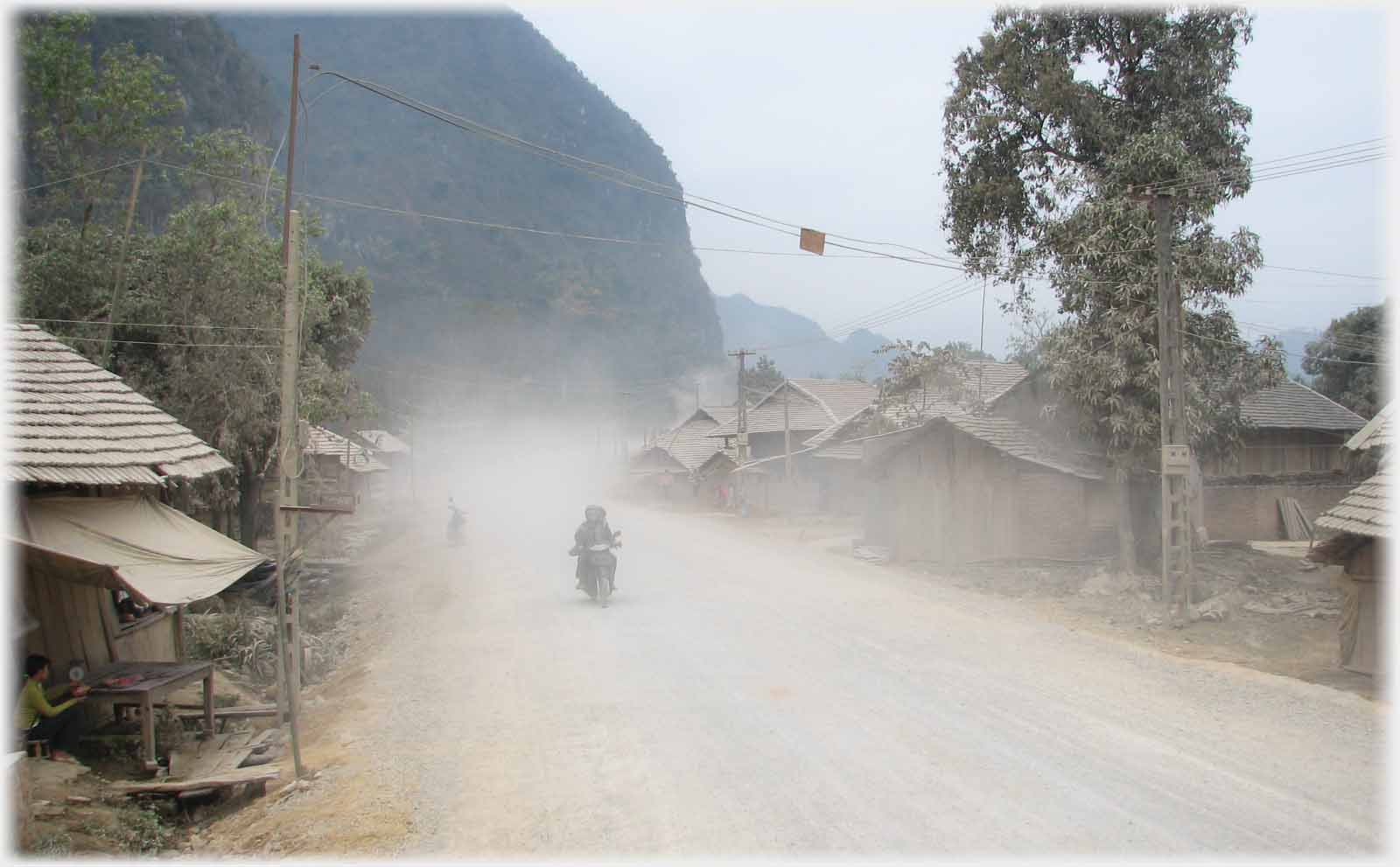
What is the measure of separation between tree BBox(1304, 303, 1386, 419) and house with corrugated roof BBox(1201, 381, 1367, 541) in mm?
7133

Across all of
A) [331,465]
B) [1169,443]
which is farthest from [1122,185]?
[331,465]

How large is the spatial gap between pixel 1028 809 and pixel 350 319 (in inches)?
974

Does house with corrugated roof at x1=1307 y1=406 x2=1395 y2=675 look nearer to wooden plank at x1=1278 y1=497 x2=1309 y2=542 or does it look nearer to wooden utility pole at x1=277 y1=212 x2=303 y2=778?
wooden utility pole at x1=277 y1=212 x2=303 y2=778

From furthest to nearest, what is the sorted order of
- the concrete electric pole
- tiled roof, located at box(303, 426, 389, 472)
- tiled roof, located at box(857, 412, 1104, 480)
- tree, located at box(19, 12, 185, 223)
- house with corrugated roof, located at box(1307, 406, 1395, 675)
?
1. tiled roof, located at box(303, 426, 389, 472)
2. tree, located at box(19, 12, 185, 223)
3. tiled roof, located at box(857, 412, 1104, 480)
4. house with corrugated roof, located at box(1307, 406, 1395, 675)
5. the concrete electric pole

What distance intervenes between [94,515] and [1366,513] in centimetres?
1350

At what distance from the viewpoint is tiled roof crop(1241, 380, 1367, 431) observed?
2727 centimetres

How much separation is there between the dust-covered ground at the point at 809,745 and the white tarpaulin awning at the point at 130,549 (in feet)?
6.74

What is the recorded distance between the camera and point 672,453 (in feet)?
165

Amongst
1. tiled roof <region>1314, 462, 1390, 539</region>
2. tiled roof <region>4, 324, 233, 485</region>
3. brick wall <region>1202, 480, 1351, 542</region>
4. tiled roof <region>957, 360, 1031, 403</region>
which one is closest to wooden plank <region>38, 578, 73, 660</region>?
tiled roof <region>4, 324, 233, 485</region>

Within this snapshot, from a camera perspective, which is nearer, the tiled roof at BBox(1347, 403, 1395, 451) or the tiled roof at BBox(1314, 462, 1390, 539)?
the tiled roof at BBox(1314, 462, 1390, 539)

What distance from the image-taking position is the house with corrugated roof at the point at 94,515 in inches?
313

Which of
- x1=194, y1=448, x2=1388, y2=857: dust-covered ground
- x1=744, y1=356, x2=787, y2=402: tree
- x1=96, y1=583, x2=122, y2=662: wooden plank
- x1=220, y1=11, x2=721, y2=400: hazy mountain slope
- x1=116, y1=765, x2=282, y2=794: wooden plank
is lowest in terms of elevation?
x1=116, y1=765, x2=282, y2=794: wooden plank

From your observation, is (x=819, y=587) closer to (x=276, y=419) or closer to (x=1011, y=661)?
(x=1011, y=661)

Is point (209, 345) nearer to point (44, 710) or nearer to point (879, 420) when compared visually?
point (44, 710)
